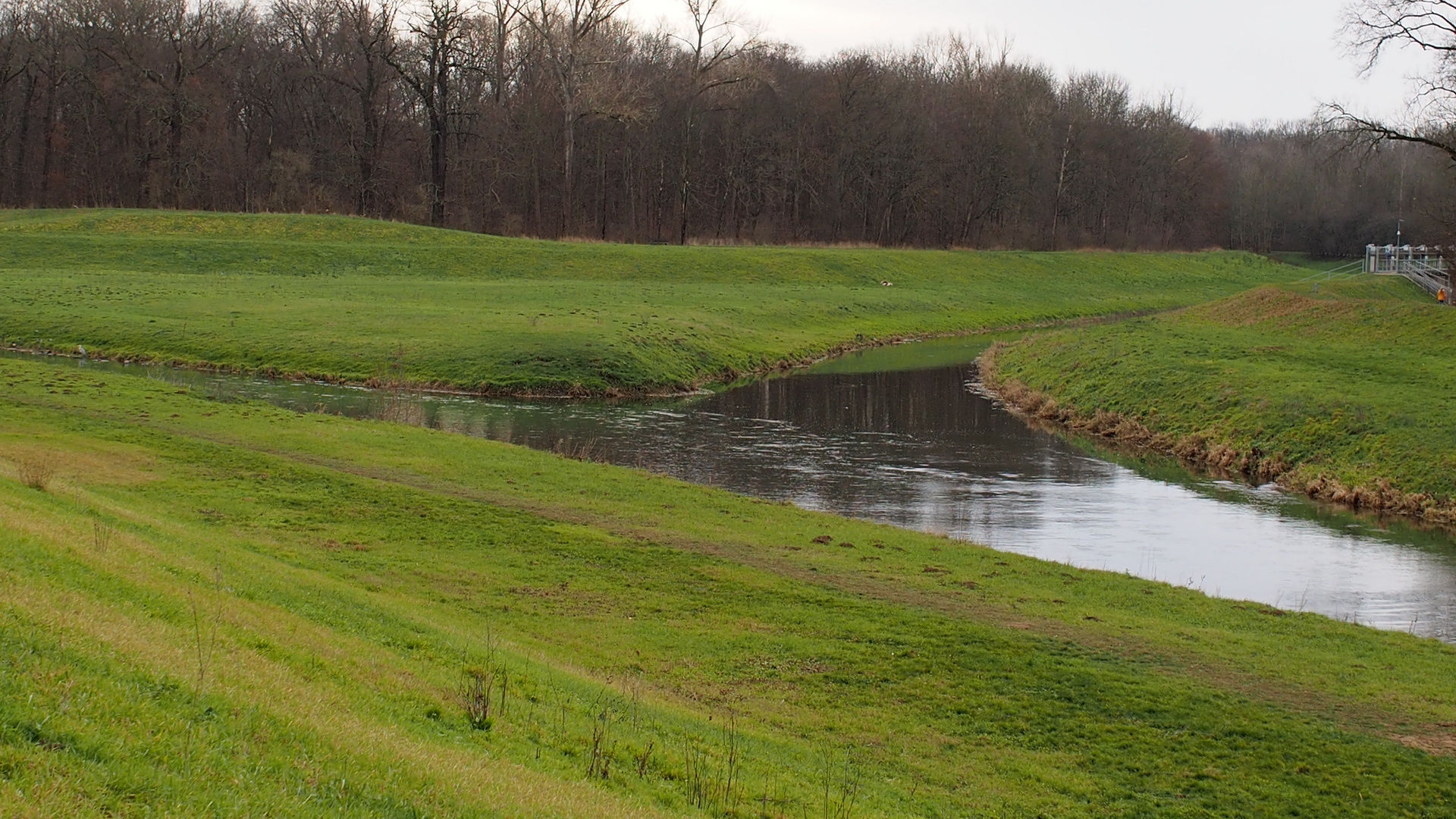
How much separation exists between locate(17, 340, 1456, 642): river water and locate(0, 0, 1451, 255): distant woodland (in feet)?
141

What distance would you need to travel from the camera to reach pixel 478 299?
5231 cm

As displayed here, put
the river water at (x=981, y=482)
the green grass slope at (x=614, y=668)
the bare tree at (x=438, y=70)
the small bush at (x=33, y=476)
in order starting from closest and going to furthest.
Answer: the green grass slope at (x=614, y=668) < the small bush at (x=33, y=476) < the river water at (x=981, y=482) < the bare tree at (x=438, y=70)

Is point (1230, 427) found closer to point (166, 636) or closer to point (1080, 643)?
point (1080, 643)

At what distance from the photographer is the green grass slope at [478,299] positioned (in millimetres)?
40844

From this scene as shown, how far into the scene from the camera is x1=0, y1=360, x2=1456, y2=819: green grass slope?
6.88 metres

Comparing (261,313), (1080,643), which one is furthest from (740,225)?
(1080,643)

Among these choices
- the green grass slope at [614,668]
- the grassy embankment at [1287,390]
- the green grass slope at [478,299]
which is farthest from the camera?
the green grass slope at [478,299]

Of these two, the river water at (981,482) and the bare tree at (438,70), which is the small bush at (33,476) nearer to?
the river water at (981,482)

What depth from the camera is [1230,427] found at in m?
32.5

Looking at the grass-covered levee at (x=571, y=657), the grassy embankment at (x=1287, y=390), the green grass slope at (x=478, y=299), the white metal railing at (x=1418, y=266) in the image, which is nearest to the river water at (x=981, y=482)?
the grassy embankment at (x=1287, y=390)

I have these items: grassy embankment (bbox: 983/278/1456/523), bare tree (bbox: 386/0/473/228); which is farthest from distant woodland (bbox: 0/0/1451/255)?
grassy embankment (bbox: 983/278/1456/523)

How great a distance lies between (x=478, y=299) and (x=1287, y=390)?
3231cm

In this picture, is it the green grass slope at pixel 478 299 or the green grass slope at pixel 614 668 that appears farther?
the green grass slope at pixel 478 299

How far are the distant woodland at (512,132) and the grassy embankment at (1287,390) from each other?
26367 millimetres
